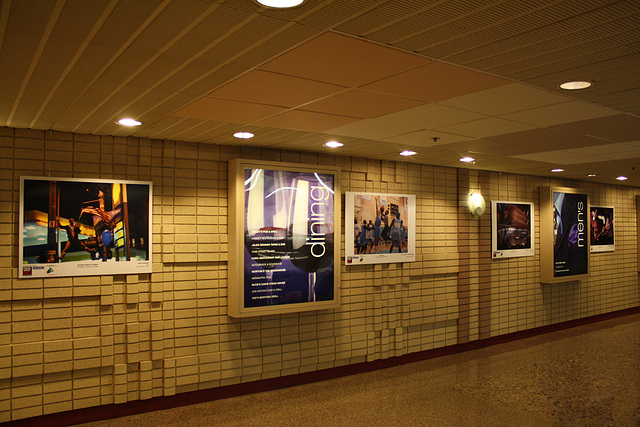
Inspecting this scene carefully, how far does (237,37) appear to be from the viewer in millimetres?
2408

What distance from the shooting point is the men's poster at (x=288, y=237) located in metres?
5.59

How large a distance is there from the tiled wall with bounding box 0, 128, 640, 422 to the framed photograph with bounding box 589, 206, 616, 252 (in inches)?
144

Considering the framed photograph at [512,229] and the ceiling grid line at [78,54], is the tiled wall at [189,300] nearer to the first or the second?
the framed photograph at [512,229]

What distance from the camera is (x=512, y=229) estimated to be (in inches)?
341

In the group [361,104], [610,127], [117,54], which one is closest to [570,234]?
[610,127]

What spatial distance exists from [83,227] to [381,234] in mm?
3863

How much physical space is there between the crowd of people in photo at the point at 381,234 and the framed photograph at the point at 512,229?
217cm

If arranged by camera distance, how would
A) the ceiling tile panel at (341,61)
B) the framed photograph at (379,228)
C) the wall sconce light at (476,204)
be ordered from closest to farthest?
the ceiling tile panel at (341,61) → the framed photograph at (379,228) → the wall sconce light at (476,204)

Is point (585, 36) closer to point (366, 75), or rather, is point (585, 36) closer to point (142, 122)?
point (366, 75)

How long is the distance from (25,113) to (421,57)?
10.7ft

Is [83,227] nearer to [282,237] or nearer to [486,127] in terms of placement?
[282,237]

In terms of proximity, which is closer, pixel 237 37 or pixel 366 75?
pixel 237 37

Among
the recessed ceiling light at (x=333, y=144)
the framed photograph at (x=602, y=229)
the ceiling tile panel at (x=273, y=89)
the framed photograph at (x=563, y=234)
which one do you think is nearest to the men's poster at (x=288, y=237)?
the recessed ceiling light at (x=333, y=144)

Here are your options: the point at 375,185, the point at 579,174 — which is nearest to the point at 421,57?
the point at 375,185
